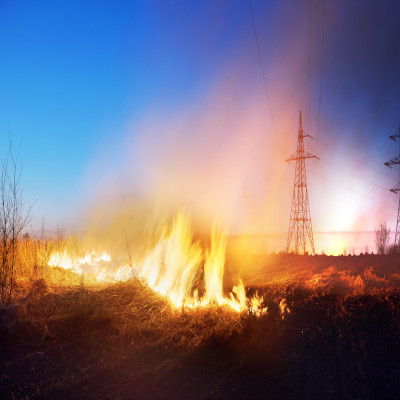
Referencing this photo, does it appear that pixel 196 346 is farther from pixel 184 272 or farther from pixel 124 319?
pixel 184 272

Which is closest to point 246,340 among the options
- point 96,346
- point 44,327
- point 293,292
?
point 96,346

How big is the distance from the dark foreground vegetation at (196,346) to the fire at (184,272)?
2.48 feet

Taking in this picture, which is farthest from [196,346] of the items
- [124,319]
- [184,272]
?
[184,272]

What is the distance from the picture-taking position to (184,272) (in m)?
9.16

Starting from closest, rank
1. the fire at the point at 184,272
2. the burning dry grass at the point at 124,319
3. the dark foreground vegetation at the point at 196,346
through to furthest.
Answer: the dark foreground vegetation at the point at 196,346
the burning dry grass at the point at 124,319
the fire at the point at 184,272

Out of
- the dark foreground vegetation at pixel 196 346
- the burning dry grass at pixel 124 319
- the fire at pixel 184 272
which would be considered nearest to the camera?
the dark foreground vegetation at pixel 196 346

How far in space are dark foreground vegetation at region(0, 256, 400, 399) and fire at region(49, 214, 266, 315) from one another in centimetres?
76

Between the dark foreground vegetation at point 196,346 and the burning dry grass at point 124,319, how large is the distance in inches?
1.0

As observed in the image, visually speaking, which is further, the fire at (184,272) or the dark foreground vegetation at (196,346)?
the fire at (184,272)

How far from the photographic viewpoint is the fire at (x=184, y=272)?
26.4 feet

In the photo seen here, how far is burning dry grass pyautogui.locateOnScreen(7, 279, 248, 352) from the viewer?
5996 millimetres

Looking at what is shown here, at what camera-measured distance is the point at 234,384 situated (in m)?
4.45

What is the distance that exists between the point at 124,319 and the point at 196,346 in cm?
207

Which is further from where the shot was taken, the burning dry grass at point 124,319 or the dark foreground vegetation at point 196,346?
the burning dry grass at point 124,319
